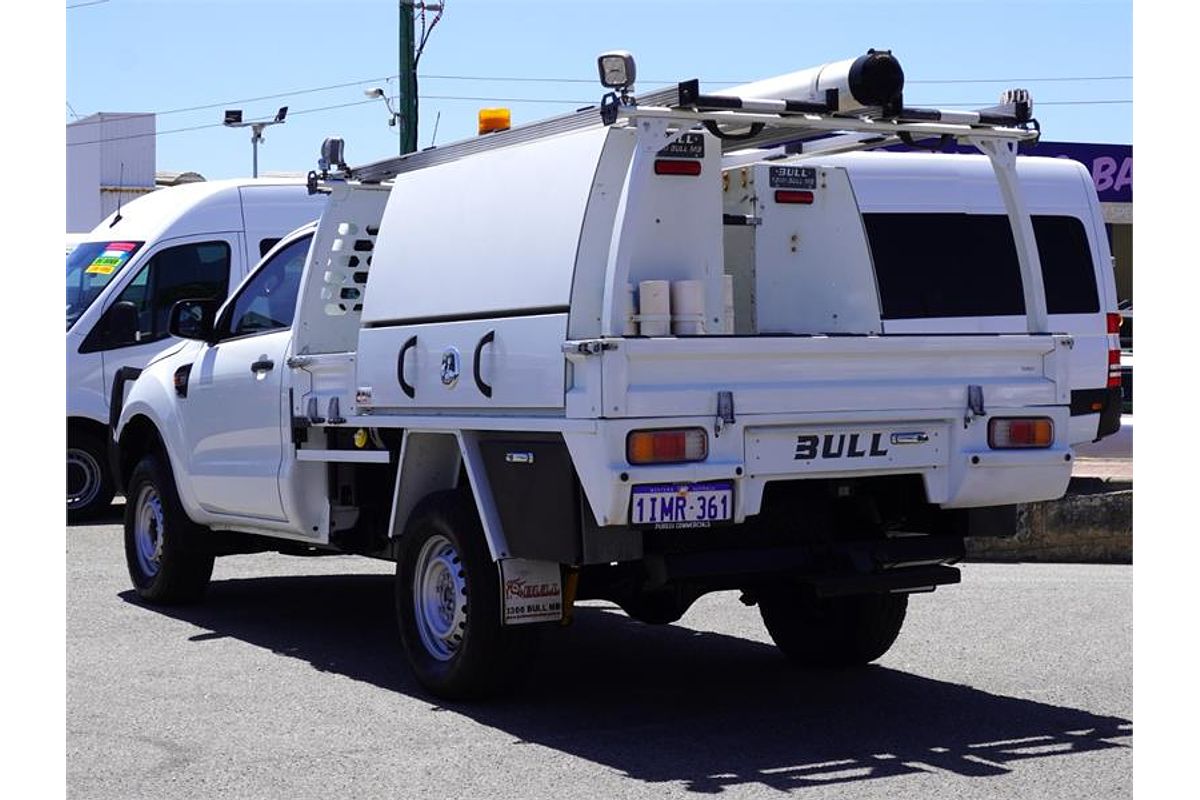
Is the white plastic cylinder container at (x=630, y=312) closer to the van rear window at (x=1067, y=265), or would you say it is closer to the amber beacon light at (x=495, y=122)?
the amber beacon light at (x=495, y=122)

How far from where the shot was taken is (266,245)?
16078 millimetres

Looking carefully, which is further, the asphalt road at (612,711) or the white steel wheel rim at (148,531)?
the white steel wheel rim at (148,531)

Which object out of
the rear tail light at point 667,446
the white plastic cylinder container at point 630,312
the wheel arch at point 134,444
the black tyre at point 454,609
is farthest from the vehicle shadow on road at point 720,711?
the white plastic cylinder container at point 630,312

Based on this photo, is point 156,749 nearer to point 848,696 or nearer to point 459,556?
point 459,556

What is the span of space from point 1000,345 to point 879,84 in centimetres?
124

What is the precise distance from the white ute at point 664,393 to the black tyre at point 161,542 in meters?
1.62

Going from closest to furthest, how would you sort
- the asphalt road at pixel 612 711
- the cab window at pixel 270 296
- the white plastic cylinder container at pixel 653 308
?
the asphalt road at pixel 612 711 → the white plastic cylinder container at pixel 653 308 → the cab window at pixel 270 296

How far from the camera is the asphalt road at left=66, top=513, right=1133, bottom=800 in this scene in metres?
6.60

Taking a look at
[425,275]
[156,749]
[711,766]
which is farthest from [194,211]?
[711,766]

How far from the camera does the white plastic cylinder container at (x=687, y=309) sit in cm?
745

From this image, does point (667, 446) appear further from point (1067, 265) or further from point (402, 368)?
point (1067, 265)

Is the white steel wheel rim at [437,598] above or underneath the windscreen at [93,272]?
underneath

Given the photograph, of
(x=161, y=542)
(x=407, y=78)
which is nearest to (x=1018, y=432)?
(x=161, y=542)

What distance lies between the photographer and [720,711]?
309 inches
